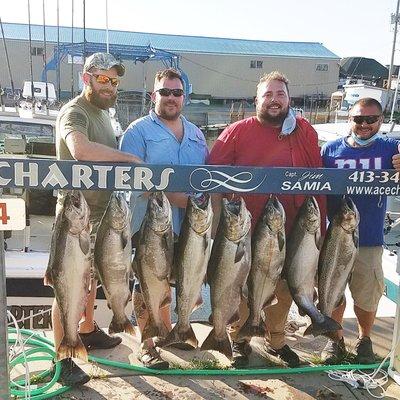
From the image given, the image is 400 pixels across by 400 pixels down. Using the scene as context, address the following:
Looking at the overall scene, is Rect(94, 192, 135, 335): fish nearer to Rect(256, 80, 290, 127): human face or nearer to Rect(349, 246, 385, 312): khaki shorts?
Rect(256, 80, 290, 127): human face

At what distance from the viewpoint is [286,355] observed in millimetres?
4020

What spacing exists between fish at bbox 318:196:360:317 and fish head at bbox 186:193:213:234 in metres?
0.94

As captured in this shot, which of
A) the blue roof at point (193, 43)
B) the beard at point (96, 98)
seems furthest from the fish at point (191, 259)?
the blue roof at point (193, 43)

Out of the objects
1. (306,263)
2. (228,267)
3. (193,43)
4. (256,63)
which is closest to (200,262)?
(228,267)

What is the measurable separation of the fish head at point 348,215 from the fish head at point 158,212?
3.91 feet

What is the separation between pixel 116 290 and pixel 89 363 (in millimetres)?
996

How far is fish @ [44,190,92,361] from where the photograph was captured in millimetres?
3078

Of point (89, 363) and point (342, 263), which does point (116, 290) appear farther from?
point (342, 263)

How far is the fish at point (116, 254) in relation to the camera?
3119mm

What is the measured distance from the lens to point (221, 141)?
3.80 metres

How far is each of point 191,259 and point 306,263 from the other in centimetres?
82

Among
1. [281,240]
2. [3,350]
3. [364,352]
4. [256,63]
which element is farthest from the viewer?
[256,63]

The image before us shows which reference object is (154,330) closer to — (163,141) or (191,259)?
(191,259)

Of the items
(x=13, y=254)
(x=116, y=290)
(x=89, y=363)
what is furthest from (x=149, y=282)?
(x=13, y=254)
